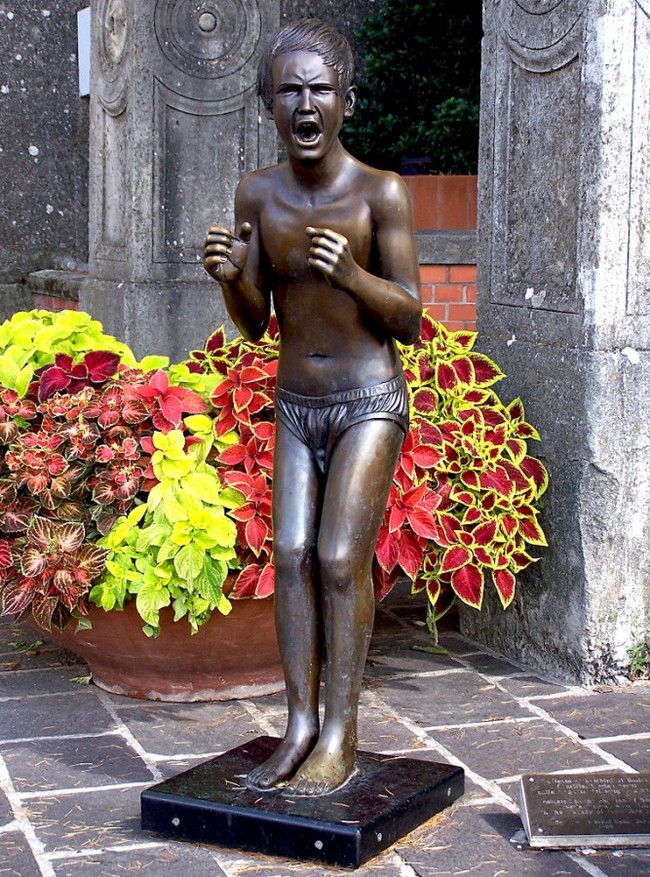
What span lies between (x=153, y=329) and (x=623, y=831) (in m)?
4.36

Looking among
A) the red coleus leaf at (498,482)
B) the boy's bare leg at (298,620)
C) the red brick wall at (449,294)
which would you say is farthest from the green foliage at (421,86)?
the boy's bare leg at (298,620)

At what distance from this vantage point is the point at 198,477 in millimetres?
4281

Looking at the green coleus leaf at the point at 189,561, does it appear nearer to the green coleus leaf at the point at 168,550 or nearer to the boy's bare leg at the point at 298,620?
the green coleus leaf at the point at 168,550

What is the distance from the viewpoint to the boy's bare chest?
3348 mm

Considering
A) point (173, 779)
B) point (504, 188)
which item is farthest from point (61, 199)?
point (173, 779)

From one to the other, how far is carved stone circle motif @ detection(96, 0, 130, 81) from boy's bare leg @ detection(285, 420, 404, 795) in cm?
419

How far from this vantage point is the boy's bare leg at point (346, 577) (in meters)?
3.31

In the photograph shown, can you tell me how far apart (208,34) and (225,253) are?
3.99 meters

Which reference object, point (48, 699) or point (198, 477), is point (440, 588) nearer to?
point (198, 477)

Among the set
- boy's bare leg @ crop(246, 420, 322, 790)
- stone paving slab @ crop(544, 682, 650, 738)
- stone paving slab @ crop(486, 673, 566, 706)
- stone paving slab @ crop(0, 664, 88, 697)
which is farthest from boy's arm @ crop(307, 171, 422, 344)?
stone paving slab @ crop(0, 664, 88, 697)

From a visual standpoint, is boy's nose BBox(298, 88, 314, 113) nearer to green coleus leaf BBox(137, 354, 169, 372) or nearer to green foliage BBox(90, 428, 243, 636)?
green foliage BBox(90, 428, 243, 636)

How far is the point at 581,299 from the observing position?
447 centimetres

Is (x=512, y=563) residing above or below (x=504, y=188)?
below

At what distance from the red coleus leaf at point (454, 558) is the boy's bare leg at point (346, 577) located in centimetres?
105
